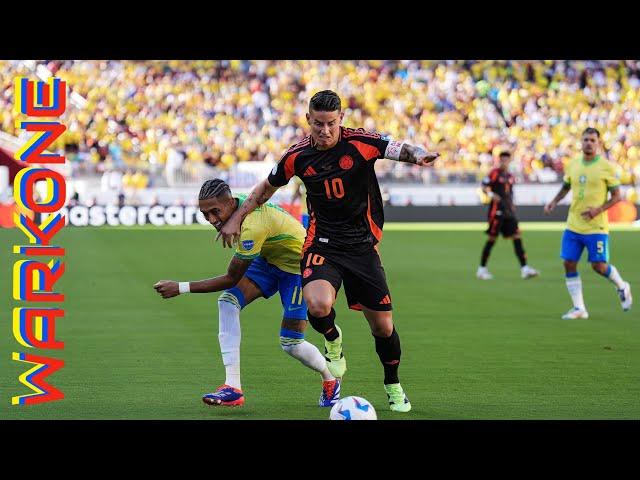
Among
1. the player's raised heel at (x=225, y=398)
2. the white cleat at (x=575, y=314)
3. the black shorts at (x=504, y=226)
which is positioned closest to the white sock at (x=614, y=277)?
the white cleat at (x=575, y=314)

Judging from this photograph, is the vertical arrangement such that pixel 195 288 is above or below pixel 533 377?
above

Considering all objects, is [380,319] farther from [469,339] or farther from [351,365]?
[469,339]

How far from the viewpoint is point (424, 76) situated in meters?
43.3

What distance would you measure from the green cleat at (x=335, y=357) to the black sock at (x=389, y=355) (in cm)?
30

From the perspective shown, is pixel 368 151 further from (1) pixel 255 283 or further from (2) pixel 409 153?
(1) pixel 255 283

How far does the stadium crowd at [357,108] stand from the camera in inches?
1569

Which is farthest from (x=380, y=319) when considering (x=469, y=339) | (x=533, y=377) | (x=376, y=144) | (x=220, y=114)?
(x=220, y=114)

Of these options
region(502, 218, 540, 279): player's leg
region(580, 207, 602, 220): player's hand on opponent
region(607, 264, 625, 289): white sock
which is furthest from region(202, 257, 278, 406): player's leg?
region(502, 218, 540, 279): player's leg

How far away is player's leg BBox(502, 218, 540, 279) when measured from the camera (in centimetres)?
1836

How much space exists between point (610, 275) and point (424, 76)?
A: 3080cm

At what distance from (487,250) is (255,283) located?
10.9 m

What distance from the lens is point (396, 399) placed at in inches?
293

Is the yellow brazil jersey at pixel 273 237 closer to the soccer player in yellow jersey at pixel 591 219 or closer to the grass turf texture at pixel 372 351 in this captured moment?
the grass turf texture at pixel 372 351

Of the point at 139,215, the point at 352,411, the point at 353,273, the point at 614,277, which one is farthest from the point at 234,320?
the point at 139,215
